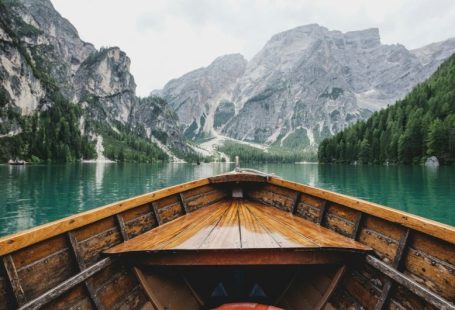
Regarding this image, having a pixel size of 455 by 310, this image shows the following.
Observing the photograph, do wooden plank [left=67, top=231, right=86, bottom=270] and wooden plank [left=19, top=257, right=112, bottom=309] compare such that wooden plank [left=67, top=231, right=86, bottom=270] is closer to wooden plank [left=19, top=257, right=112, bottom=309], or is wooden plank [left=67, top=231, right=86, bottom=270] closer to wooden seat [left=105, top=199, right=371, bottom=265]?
wooden plank [left=19, top=257, right=112, bottom=309]

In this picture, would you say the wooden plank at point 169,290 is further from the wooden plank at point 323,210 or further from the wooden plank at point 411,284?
the wooden plank at point 411,284

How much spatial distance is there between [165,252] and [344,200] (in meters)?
3.95

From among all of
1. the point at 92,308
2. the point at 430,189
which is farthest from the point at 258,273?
the point at 430,189

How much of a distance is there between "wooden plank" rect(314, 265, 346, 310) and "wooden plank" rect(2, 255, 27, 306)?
4.81m

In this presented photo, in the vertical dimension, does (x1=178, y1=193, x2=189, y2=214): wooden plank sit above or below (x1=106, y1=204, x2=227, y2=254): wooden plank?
above

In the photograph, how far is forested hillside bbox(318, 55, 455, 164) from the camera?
7688cm

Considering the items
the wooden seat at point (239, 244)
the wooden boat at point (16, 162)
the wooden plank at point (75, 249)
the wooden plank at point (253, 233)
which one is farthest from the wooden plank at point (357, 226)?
the wooden boat at point (16, 162)

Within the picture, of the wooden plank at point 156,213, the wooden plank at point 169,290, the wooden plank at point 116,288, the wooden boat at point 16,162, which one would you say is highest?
the wooden plank at point 156,213

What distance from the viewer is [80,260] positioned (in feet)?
15.0

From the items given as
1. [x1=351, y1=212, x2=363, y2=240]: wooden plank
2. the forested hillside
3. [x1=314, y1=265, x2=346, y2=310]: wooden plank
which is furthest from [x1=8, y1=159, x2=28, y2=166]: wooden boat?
the forested hillside

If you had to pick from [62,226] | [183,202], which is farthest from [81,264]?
[183,202]

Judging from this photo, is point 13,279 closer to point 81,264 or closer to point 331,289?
point 81,264

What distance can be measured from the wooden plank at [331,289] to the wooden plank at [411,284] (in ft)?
1.79

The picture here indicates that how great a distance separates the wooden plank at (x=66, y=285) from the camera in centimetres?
362
